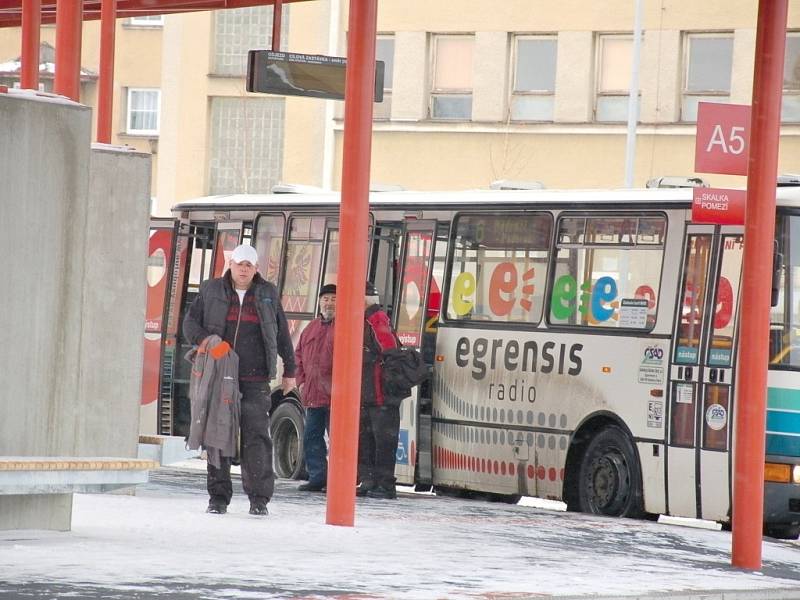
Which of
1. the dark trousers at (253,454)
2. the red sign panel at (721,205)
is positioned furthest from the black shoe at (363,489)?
the red sign panel at (721,205)

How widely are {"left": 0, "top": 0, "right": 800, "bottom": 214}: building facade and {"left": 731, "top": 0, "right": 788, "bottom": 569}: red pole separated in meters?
25.2

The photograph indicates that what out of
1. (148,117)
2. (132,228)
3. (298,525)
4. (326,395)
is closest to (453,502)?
Result: (326,395)

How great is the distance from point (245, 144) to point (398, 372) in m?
30.8

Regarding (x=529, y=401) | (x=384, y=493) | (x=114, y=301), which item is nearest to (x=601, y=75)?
(x=529, y=401)

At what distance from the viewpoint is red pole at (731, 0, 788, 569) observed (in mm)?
13500

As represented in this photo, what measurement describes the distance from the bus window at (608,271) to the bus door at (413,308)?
1.53m

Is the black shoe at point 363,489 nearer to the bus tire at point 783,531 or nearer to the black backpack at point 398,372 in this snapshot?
the black backpack at point 398,372

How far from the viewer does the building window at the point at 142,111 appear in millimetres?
52750

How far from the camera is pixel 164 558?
11555 millimetres

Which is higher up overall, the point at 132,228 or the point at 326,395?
the point at 132,228

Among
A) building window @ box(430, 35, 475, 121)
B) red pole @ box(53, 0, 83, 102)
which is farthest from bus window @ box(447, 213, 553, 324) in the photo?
building window @ box(430, 35, 475, 121)

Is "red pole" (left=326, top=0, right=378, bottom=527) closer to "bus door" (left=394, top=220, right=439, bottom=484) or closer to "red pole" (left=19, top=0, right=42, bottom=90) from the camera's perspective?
"red pole" (left=19, top=0, right=42, bottom=90)

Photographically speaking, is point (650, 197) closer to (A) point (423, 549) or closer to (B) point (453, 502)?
(B) point (453, 502)

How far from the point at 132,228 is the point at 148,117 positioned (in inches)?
1588
